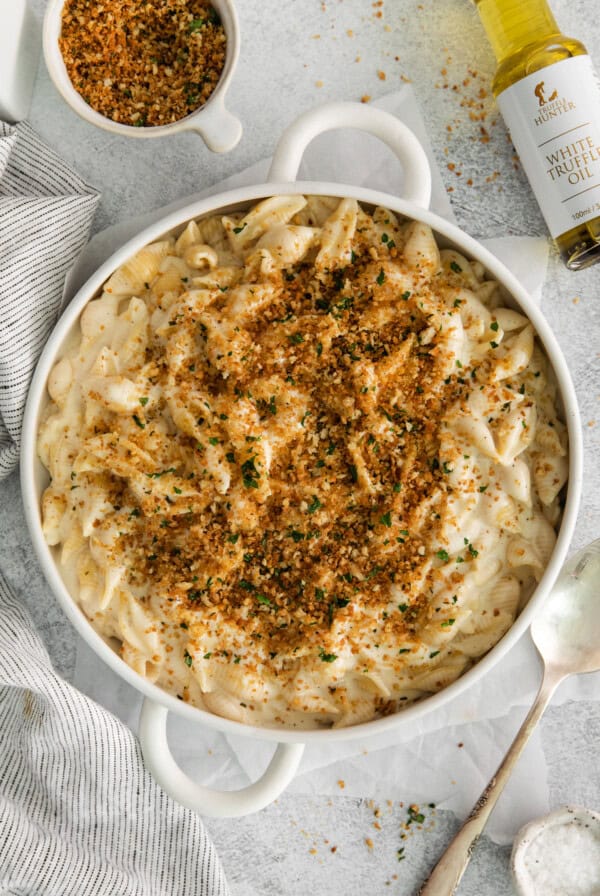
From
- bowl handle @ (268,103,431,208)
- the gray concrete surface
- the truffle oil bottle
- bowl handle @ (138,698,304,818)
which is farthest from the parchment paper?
bowl handle @ (268,103,431,208)

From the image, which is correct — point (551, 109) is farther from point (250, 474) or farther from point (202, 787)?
point (202, 787)

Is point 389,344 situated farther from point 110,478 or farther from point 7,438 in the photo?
point 7,438

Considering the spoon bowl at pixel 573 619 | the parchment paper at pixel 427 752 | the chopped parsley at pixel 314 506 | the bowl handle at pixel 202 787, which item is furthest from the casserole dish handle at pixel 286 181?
the spoon bowl at pixel 573 619

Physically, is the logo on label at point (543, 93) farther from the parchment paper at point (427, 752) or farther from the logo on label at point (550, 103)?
the parchment paper at point (427, 752)

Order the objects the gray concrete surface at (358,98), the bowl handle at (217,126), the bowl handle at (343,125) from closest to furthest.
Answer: the bowl handle at (343,125) < the bowl handle at (217,126) < the gray concrete surface at (358,98)

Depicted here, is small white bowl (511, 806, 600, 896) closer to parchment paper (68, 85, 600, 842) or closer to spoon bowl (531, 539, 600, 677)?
parchment paper (68, 85, 600, 842)

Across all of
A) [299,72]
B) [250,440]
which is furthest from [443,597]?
[299,72]
